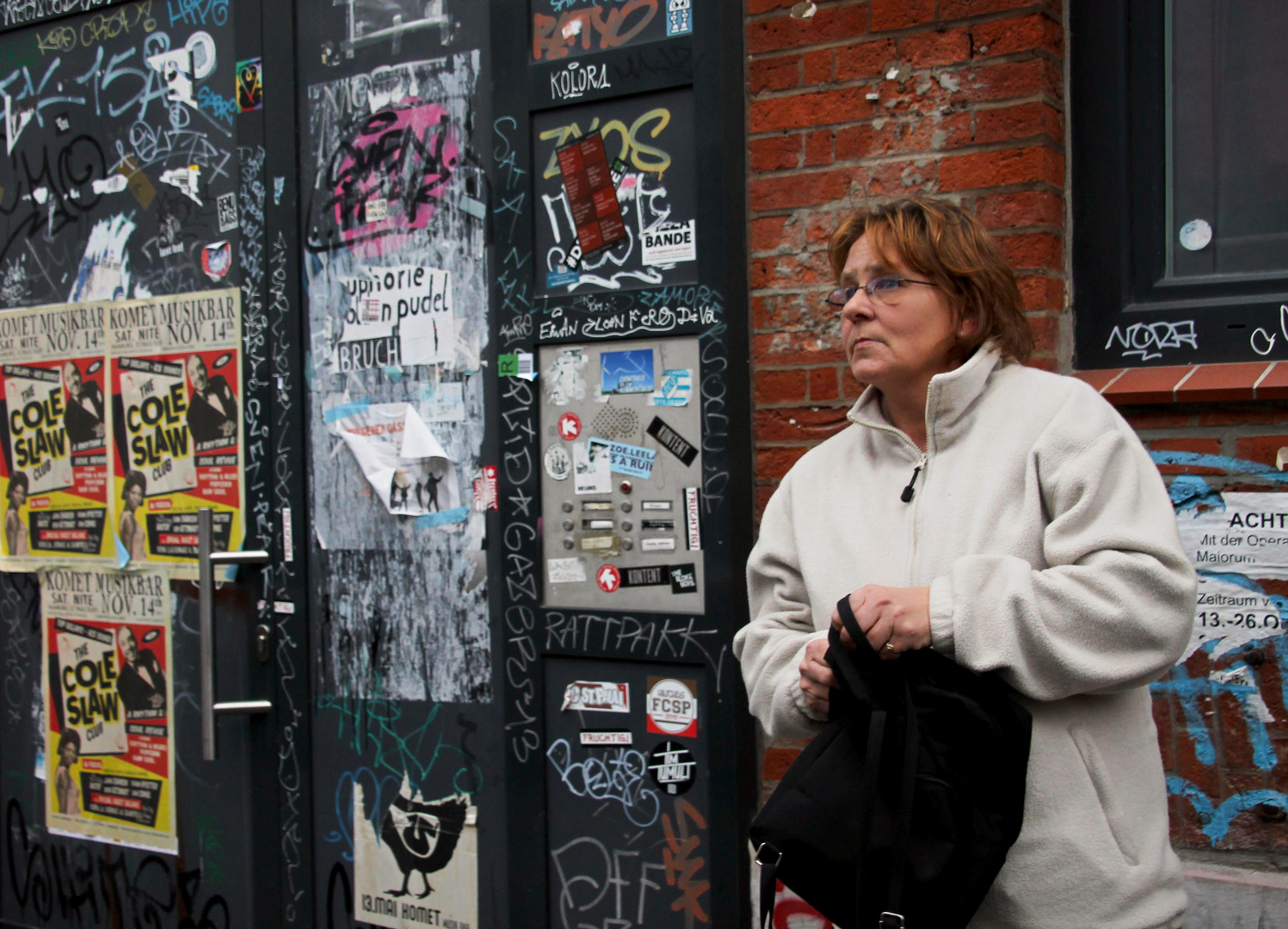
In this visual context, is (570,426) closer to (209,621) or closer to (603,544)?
(603,544)

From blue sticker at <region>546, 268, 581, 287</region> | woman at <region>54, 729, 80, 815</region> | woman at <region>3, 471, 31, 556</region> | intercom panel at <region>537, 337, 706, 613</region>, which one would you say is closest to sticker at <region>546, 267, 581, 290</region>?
blue sticker at <region>546, 268, 581, 287</region>

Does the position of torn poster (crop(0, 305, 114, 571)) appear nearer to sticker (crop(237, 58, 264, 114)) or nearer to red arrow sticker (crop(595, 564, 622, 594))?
sticker (crop(237, 58, 264, 114))

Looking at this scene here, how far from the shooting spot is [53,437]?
13.4 ft

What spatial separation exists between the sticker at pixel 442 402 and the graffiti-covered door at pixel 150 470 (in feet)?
1.61

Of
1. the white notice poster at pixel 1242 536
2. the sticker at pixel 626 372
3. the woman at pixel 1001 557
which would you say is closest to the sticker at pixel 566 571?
the sticker at pixel 626 372

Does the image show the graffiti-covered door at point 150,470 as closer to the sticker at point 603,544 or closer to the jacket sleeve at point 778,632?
the sticker at point 603,544

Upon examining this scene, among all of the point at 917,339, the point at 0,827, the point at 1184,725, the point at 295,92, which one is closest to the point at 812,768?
the point at 917,339

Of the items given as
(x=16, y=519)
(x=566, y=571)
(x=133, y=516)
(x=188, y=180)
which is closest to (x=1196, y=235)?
(x=566, y=571)

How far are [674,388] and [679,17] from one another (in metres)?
0.97

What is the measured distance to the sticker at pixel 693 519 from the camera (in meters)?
3.00

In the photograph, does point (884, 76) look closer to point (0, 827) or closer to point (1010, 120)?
point (1010, 120)

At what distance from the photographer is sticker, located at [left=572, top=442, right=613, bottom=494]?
10.2 feet

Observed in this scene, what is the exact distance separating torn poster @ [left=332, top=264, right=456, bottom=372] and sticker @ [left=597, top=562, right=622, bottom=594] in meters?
0.79

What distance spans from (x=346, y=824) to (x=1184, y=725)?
2.44 metres
